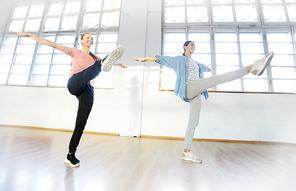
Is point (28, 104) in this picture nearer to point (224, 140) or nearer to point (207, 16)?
point (224, 140)

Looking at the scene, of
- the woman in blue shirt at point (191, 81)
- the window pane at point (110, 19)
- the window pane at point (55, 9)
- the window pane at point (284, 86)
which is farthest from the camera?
the window pane at point (55, 9)

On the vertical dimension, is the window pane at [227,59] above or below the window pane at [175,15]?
below

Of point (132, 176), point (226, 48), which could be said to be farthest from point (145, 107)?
point (226, 48)

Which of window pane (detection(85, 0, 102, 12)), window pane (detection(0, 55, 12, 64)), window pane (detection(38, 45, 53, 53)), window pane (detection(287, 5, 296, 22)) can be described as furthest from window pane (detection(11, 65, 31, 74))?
window pane (detection(287, 5, 296, 22))

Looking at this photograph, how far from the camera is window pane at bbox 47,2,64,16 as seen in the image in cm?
399

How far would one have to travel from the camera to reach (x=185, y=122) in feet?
9.64

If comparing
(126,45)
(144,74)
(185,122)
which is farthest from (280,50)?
(126,45)

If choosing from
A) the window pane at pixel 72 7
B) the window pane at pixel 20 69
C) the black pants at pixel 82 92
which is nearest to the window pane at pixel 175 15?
the window pane at pixel 72 7

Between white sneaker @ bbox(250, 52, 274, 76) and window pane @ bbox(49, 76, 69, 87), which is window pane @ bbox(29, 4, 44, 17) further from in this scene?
white sneaker @ bbox(250, 52, 274, 76)

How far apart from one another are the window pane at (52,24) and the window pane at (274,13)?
5217mm

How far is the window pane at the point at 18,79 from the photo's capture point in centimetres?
368

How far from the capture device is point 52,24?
3941 millimetres

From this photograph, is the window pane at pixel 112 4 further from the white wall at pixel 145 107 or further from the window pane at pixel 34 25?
the window pane at pixel 34 25

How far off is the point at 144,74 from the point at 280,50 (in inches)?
122
